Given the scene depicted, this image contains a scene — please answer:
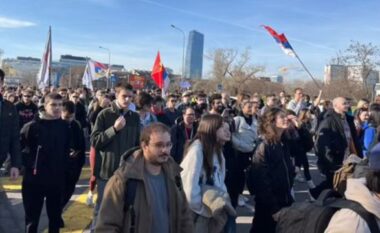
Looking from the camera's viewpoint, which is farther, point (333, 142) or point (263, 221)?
point (333, 142)

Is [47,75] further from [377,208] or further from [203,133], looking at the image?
[377,208]

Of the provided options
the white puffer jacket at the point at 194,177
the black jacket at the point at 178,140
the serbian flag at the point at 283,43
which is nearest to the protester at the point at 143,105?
the black jacket at the point at 178,140

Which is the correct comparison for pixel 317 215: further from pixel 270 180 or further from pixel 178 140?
pixel 178 140

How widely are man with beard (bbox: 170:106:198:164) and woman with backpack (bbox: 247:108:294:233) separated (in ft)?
6.77

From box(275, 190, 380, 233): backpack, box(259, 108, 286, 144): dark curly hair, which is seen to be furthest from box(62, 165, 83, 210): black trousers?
box(275, 190, 380, 233): backpack

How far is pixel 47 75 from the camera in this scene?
17.6m

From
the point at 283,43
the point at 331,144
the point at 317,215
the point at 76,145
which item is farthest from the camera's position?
the point at 283,43

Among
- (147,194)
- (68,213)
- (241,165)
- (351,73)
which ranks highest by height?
(351,73)

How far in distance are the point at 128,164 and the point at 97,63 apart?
24422 mm

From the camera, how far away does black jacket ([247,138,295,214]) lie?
4.89 meters

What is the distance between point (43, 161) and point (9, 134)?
1.64 ft

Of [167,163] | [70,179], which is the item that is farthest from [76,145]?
[167,163]

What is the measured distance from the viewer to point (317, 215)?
2.54 m

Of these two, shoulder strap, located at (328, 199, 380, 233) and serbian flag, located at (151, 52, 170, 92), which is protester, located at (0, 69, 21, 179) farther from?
serbian flag, located at (151, 52, 170, 92)
